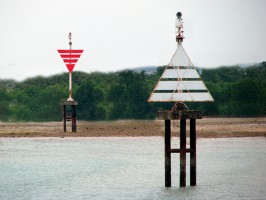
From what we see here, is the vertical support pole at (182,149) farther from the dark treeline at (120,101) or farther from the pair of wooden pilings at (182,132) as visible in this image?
the dark treeline at (120,101)

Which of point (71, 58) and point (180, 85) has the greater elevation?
point (71, 58)

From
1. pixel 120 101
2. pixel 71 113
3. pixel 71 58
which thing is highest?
pixel 71 58

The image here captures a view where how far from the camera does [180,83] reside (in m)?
34.5

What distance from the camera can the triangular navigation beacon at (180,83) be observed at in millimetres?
34375

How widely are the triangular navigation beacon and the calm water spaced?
3954 mm

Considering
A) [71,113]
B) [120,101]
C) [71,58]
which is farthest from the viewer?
[120,101]

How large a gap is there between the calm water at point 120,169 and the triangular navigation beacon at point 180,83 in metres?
3.95

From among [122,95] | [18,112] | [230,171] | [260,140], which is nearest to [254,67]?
[122,95]

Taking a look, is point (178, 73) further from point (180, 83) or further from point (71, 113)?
point (71, 113)

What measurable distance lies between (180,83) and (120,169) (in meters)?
13.4

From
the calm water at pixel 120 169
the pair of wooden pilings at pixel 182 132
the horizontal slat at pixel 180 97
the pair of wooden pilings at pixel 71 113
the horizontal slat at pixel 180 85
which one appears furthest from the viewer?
the pair of wooden pilings at pixel 71 113

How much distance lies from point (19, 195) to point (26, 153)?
20547 mm

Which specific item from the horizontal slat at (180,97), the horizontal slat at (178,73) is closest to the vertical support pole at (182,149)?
the horizontal slat at (180,97)

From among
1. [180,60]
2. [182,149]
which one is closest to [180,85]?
[180,60]
